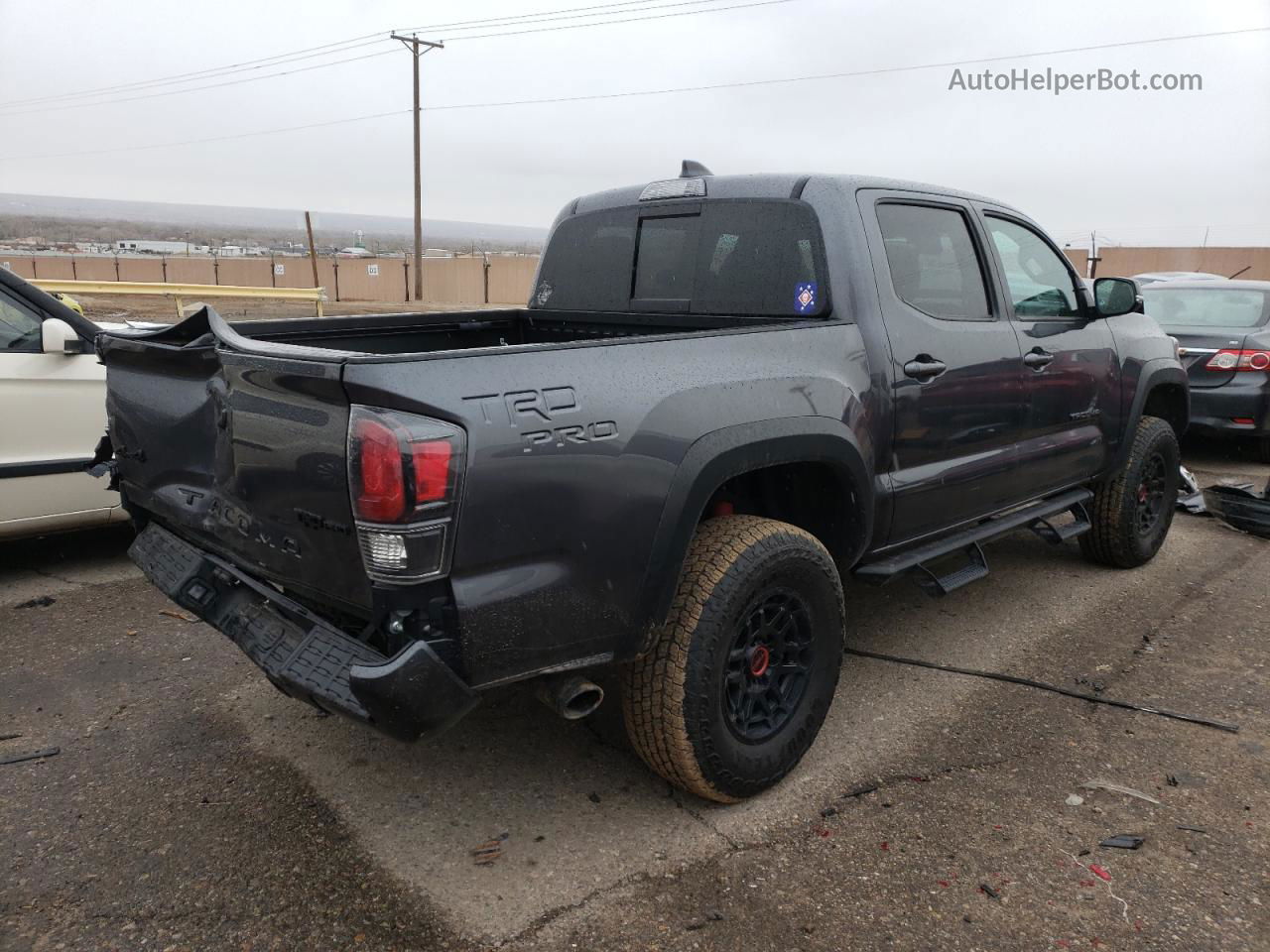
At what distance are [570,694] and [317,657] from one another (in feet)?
2.14

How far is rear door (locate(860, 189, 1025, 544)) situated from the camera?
3.51 m

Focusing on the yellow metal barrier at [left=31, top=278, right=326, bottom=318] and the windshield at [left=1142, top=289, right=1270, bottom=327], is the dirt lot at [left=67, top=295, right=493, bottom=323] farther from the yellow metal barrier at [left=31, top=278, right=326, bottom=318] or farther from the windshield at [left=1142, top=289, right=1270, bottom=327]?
the windshield at [left=1142, top=289, right=1270, bottom=327]

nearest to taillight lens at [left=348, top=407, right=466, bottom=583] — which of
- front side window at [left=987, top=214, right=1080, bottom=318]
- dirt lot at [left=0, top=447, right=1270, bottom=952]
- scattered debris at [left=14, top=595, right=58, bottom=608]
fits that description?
dirt lot at [left=0, top=447, right=1270, bottom=952]

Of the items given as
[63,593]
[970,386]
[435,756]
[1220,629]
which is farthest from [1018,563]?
[63,593]

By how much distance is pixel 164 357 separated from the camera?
2941 millimetres

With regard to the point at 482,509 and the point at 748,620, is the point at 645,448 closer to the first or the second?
the point at 482,509

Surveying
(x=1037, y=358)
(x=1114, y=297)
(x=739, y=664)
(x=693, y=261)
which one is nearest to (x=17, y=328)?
(x=693, y=261)

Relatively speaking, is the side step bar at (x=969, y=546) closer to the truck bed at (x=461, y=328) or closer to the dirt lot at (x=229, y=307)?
the truck bed at (x=461, y=328)

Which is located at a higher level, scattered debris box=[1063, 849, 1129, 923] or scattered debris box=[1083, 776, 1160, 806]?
scattered debris box=[1083, 776, 1160, 806]

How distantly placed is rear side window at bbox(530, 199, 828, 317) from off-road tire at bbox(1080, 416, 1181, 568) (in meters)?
2.57

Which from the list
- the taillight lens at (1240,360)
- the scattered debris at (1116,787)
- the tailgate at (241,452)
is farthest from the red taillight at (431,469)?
the taillight lens at (1240,360)

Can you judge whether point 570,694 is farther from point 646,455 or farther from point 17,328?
point 17,328

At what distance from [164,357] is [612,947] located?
7.00ft

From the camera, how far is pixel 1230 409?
7969 mm
